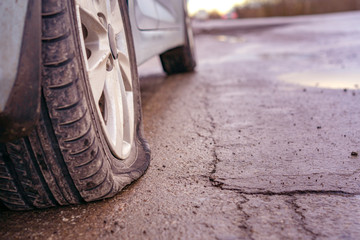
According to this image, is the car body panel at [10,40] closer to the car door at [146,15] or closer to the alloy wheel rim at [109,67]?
the alloy wheel rim at [109,67]

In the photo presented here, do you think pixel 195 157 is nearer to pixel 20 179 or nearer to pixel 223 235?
pixel 223 235

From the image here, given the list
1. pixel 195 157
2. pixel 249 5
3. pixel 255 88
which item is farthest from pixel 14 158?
pixel 249 5

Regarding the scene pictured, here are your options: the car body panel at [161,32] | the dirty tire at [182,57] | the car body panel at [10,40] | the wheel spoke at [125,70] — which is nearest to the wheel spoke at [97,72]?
the wheel spoke at [125,70]

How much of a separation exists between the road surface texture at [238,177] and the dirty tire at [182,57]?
3.93 ft

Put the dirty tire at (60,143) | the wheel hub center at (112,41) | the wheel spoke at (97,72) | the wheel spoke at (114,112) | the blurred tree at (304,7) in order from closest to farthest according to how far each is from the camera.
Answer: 1. the dirty tire at (60,143)
2. the wheel spoke at (97,72)
3. the wheel spoke at (114,112)
4. the wheel hub center at (112,41)
5. the blurred tree at (304,7)

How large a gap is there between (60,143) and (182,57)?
10.8 ft

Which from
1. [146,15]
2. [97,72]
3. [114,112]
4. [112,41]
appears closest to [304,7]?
[146,15]

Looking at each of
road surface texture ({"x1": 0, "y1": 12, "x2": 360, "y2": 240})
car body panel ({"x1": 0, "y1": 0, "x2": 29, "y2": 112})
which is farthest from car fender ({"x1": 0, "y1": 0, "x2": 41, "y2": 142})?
road surface texture ({"x1": 0, "y1": 12, "x2": 360, "y2": 240})

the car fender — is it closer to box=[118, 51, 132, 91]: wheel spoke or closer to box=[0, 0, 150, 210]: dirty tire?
box=[0, 0, 150, 210]: dirty tire

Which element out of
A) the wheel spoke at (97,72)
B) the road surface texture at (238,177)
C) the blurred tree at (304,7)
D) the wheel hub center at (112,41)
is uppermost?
the wheel hub center at (112,41)

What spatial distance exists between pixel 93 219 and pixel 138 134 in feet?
1.91

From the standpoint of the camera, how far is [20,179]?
3.84 feet

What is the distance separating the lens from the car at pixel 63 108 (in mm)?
974

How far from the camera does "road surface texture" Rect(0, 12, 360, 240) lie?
3.89ft
